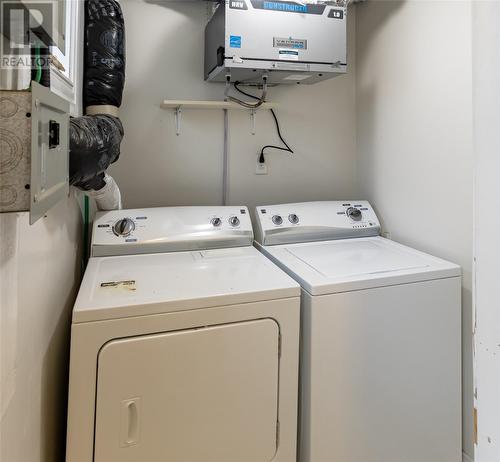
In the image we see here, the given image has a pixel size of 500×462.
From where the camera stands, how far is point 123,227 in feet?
5.82

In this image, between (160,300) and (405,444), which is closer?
(160,300)

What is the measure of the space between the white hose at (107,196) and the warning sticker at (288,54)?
1038 millimetres

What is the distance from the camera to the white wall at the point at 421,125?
65.7 inches

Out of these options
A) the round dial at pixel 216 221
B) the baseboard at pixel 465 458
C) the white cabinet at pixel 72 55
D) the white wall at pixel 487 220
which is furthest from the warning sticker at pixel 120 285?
the baseboard at pixel 465 458

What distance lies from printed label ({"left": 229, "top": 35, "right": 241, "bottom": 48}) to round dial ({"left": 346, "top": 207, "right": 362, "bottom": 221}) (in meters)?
1.11

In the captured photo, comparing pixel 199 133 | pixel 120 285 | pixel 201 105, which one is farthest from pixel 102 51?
pixel 120 285

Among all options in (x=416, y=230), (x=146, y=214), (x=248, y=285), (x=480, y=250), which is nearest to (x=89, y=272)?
(x=146, y=214)

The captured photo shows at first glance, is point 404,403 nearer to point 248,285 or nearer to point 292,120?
point 248,285

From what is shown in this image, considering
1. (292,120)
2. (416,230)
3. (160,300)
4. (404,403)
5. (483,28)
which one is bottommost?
(404,403)

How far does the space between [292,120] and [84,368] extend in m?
1.91

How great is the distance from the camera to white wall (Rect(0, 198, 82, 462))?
29.7 inches

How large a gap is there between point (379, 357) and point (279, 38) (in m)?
1.54

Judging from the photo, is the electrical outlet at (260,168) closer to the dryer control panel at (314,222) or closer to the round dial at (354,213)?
the dryer control panel at (314,222)

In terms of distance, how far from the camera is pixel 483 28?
0.49 m
